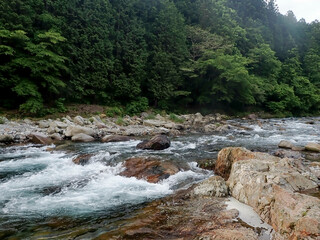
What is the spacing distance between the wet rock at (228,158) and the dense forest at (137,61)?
15.1m

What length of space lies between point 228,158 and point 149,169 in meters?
2.41

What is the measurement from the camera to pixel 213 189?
504 centimetres

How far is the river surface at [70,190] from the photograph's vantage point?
4.07 m

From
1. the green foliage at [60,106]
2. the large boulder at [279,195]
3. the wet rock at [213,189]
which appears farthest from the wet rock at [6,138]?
the large boulder at [279,195]

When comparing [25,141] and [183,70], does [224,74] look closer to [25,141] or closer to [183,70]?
[183,70]

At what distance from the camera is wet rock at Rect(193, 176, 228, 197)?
4.96 meters

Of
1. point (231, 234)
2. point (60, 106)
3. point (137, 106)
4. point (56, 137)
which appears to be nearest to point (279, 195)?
point (231, 234)

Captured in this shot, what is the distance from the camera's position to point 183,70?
27594 mm

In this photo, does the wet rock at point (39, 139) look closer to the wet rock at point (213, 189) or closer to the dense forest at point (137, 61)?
the dense forest at point (137, 61)

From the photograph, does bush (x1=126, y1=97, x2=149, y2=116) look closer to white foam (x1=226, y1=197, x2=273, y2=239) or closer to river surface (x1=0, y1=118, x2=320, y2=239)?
river surface (x1=0, y1=118, x2=320, y2=239)

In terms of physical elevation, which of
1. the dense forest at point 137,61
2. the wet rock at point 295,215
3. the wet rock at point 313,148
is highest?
the dense forest at point 137,61

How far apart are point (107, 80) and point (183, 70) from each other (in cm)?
921

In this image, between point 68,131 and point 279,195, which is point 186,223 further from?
point 68,131

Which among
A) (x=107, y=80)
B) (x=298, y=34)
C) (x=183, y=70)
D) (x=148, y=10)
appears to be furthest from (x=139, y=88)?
(x=298, y=34)
